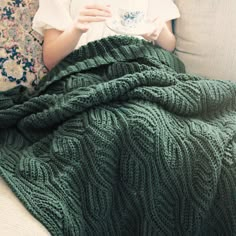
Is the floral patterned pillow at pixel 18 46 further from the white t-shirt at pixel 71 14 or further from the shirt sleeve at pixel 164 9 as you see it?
the shirt sleeve at pixel 164 9

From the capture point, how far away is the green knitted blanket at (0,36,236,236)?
750 mm

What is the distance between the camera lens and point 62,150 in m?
0.79

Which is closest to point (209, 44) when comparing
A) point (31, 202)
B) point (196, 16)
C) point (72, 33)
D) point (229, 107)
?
point (196, 16)

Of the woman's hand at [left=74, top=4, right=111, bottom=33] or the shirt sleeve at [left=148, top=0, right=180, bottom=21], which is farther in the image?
the shirt sleeve at [left=148, top=0, right=180, bottom=21]

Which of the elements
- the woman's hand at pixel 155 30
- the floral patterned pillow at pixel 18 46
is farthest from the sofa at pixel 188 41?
the woman's hand at pixel 155 30

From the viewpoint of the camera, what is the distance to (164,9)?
Result: 1152 mm

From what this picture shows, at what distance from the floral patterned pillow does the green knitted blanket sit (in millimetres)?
236

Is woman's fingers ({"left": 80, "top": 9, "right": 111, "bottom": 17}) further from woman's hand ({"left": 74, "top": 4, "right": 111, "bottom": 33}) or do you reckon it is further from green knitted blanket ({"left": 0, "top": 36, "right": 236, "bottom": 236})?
green knitted blanket ({"left": 0, "top": 36, "right": 236, "bottom": 236})

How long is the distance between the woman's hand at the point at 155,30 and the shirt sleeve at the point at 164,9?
41mm

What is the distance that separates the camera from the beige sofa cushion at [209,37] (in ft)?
3.61

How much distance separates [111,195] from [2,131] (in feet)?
1.04

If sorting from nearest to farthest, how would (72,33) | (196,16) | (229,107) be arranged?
(229,107)
(72,33)
(196,16)

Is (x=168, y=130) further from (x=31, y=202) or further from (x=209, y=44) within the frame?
(x=209, y=44)

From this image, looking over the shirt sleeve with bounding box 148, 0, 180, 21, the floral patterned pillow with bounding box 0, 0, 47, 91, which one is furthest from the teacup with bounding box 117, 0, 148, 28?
the floral patterned pillow with bounding box 0, 0, 47, 91
